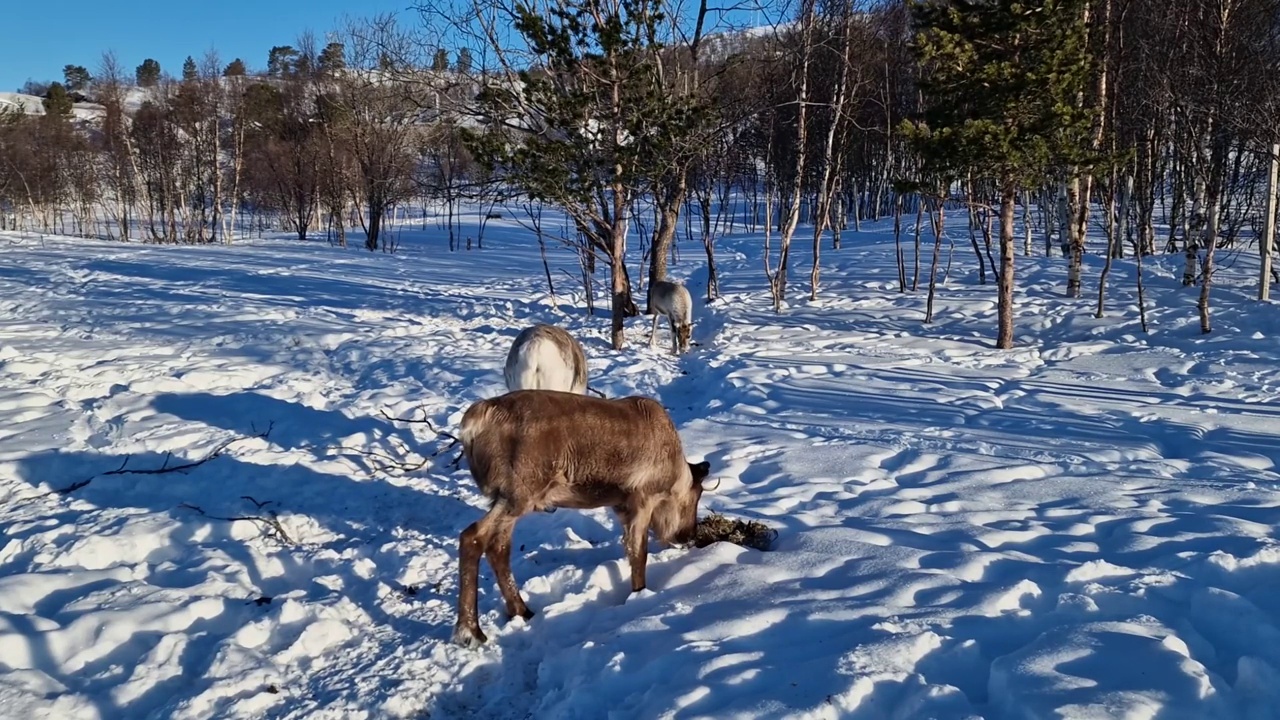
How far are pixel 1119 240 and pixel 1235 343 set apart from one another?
10052mm

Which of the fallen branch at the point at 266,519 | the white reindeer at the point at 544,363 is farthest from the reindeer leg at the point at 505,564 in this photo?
the white reindeer at the point at 544,363

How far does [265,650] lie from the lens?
164 inches

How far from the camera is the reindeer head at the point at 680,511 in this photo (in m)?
5.15

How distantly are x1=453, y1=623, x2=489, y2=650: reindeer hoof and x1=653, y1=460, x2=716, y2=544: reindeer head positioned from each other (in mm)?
1469

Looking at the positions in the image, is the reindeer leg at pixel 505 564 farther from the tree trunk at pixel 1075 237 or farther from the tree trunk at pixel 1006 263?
the tree trunk at pixel 1075 237

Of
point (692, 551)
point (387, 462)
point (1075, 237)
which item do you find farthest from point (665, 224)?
point (692, 551)

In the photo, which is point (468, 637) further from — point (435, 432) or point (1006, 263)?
point (1006, 263)

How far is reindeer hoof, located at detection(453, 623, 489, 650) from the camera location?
425cm

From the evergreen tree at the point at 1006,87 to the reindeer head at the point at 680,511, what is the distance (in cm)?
966

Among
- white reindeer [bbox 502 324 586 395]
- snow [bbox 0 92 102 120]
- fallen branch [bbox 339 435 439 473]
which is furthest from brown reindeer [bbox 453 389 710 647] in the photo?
snow [bbox 0 92 102 120]

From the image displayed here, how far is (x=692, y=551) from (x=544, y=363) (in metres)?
3.31

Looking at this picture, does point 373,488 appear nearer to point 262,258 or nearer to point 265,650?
point 265,650

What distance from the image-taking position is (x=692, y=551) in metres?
5.28

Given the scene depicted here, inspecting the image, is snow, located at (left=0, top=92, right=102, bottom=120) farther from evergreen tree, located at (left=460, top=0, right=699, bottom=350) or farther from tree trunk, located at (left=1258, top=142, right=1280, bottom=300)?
tree trunk, located at (left=1258, top=142, right=1280, bottom=300)
